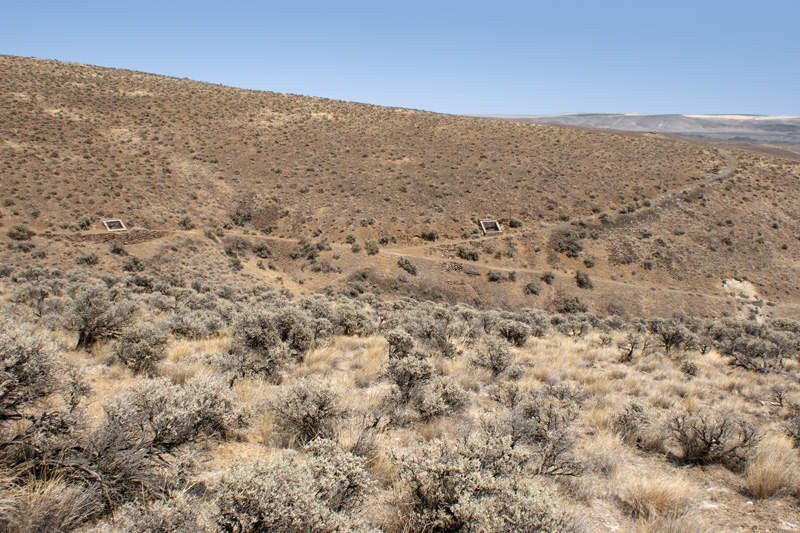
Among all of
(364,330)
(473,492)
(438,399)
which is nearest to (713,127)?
(364,330)

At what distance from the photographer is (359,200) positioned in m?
37.8

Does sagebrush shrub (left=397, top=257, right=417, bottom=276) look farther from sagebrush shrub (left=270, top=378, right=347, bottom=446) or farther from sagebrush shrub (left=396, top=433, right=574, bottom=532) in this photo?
sagebrush shrub (left=396, top=433, right=574, bottom=532)

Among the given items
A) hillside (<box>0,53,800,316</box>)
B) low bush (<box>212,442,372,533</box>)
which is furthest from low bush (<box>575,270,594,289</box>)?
low bush (<box>212,442,372,533</box>)

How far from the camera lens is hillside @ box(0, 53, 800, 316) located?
2917cm

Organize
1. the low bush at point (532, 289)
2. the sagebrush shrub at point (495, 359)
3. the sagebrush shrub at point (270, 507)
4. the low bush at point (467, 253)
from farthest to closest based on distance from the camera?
the low bush at point (467, 253) < the low bush at point (532, 289) < the sagebrush shrub at point (495, 359) < the sagebrush shrub at point (270, 507)

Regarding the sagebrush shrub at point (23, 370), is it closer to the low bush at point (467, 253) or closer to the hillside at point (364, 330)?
the hillside at point (364, 330)

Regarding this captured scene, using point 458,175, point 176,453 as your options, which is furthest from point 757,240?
point 176,453

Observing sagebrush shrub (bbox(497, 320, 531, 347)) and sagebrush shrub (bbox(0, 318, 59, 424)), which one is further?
sagebrush shrub (bbox(497, 320, 531, 347))

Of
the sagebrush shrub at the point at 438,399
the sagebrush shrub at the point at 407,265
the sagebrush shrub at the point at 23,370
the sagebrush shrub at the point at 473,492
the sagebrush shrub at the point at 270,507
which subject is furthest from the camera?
the sagebrush shrub at the point at 407,265

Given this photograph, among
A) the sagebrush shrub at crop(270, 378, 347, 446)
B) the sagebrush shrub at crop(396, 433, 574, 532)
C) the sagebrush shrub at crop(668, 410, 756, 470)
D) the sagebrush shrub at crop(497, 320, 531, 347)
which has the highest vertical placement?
the sagebrush shrub at crop(396, 433, 574, 532)

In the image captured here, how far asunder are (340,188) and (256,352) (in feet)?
108

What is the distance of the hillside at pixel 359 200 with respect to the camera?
29172 millimetres

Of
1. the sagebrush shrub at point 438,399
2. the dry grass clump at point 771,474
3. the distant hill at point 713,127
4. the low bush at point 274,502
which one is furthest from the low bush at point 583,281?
the distant hill at point 713,127

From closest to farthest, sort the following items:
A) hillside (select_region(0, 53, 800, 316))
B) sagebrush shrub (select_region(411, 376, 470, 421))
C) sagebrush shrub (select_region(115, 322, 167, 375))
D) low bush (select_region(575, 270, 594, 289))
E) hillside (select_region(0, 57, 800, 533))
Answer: hillside (select_region(0, 57, 800, 533)) < sagebrush shrub (select_region(411, 376, 470, 421)) < sagebrush shrub (select_region(115, 322, 167, 375)) < hillside (select_region(0, 53, 800, 316)) < low bush (select_region(575, 270, 594, 289))
